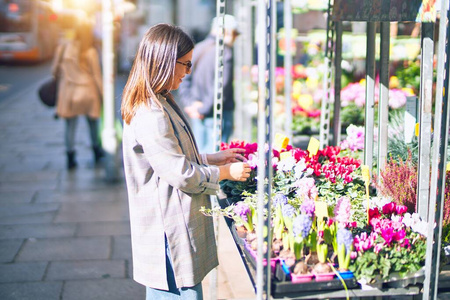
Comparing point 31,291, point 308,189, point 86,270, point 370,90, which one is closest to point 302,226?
point 308,189

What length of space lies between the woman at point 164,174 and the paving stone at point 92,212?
318 centimetres

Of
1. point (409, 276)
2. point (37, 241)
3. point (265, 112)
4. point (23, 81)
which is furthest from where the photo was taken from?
point (23, 81)

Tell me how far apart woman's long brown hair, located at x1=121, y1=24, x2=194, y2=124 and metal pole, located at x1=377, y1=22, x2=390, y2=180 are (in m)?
1.27

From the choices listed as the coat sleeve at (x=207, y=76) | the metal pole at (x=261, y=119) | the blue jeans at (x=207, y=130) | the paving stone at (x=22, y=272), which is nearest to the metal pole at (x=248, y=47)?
the blue jeans at (x=207, y=130)

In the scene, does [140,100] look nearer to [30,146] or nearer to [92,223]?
[92,223]

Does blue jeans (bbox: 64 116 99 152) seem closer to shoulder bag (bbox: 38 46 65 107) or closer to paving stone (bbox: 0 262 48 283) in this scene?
shoulder bag (bbox: 38 46 65 107)

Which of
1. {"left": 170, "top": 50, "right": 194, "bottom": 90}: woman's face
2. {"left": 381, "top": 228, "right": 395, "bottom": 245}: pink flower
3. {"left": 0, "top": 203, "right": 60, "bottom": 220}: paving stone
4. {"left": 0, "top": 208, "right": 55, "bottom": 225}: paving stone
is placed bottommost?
{"left": 0, "top": 208, "right": 55, "bottom": 225}: paving stone

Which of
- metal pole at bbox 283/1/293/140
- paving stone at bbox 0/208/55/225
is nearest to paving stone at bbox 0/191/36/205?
paving stone at bbox 0/208/55/225

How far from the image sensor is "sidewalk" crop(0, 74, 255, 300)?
4000 millimetres

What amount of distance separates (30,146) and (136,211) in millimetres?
7389

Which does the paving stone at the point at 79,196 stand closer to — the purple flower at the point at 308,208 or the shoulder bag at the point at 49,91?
the shoulder bag at the point at 49,91

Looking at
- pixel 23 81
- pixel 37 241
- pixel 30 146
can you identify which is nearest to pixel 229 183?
pixel 37 241

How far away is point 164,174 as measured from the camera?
2.32 metres

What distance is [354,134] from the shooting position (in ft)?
12.2
